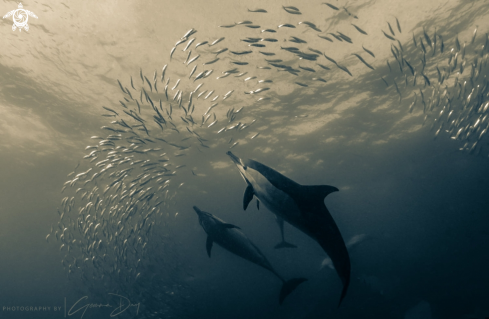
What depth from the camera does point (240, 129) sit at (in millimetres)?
10312

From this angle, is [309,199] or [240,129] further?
→ [240,129]

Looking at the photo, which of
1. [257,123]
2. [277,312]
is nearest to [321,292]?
[277,312]

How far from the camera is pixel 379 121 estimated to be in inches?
779

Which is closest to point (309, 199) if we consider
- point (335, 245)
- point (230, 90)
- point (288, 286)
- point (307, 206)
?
point (307, 206)

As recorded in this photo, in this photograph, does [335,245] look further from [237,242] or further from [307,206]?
[237,242]

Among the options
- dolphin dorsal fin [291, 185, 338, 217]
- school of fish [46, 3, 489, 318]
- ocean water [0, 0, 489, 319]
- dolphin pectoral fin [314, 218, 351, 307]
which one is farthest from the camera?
ocean water [0, 0, 489, 319]

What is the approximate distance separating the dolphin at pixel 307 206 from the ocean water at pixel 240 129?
477cm

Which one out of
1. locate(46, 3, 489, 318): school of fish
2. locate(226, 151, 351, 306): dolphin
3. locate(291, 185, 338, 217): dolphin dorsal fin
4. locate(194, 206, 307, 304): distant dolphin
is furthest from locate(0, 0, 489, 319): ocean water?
locate(291, 185, 338, 217): dolphin dorsal fin

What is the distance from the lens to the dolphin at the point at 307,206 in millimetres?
2623

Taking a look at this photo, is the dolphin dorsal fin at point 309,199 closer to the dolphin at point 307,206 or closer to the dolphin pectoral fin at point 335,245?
the dolphin at point 307,206

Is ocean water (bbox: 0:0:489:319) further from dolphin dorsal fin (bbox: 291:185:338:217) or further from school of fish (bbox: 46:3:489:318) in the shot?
dolphin dorsal fin (bbox: 291:185:338:217)

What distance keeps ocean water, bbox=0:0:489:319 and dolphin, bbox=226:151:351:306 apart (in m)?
4.77

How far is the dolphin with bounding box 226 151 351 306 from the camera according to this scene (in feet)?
8.61

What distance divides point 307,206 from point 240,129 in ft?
25.8
